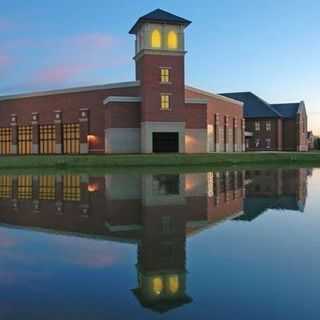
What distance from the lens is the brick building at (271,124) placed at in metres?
91.2

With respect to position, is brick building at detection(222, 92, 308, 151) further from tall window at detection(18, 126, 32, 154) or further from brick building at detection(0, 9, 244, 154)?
tall window at detection(18, 126, 32, 154)

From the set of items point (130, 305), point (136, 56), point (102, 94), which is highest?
point (136, 56)

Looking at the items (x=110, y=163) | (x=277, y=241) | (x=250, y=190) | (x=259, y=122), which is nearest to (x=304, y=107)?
(x=259, y=122)

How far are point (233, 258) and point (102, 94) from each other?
2108 inches

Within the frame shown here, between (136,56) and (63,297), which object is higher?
(136,56)

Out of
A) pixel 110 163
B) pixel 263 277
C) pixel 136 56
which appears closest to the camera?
pixel 263 277

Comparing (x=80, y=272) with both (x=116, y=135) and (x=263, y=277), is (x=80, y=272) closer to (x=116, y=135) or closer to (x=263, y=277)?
(x=263, y=277)

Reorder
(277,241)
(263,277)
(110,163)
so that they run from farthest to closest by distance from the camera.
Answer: (110,163) → (277,241) → (263,277)

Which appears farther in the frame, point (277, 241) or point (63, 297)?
point (277, 241)

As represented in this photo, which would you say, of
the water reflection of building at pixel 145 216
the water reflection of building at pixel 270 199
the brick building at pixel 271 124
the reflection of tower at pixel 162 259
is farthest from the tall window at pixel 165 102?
the brick building at pixel 271 124

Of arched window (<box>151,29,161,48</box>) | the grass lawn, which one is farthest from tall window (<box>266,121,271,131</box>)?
the grass lawn

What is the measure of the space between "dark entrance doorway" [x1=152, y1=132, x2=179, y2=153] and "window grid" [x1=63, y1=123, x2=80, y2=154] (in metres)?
14.9

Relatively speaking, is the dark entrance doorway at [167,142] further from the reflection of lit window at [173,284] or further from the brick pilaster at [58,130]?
the reflection of lit window at [173,284]

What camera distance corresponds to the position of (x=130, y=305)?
5.74m
